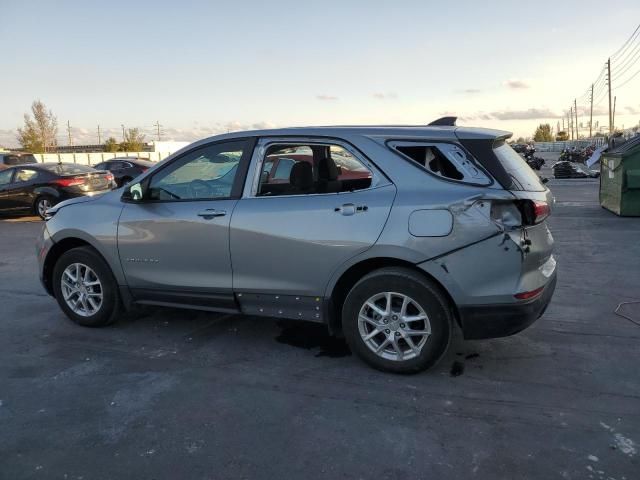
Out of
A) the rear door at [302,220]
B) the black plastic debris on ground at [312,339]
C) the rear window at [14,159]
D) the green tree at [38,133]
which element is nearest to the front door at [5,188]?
the rear window at [14,159]

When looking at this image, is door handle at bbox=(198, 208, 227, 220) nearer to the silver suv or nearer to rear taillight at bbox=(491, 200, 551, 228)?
the silver suv

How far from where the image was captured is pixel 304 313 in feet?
13.0

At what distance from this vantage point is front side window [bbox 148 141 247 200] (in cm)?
423

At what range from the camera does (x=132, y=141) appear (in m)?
87.4

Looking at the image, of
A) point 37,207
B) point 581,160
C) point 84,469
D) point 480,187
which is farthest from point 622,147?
point 581,160

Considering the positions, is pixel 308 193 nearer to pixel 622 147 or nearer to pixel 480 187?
pixel 480 187

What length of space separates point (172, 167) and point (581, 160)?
37717 millimetres

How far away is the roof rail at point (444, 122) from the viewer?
13.4ft

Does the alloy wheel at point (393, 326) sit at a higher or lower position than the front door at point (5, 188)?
lower

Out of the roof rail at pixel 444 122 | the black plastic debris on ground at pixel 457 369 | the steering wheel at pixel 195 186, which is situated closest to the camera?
the black plastic debris on ground at pixel 457 369

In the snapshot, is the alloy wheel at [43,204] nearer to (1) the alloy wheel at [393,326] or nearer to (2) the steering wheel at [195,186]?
(2) the steering wheel at [195,186]

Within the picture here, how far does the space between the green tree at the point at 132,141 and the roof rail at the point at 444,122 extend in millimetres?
84559

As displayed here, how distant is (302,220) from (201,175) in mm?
1123

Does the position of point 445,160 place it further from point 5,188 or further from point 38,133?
point 38,133
